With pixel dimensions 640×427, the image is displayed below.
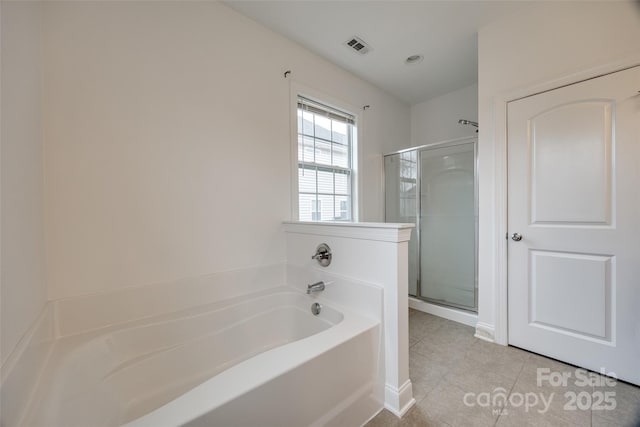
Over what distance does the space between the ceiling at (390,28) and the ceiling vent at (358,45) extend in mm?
33

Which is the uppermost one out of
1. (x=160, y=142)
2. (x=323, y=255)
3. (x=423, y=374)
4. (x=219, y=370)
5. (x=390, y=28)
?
(x=390, y=28)

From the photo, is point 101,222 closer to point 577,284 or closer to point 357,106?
point 357,106

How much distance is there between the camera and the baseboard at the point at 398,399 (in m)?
1.29

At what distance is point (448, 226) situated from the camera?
2.63 meters

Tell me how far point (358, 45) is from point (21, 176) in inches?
93.9

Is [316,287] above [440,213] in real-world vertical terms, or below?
below

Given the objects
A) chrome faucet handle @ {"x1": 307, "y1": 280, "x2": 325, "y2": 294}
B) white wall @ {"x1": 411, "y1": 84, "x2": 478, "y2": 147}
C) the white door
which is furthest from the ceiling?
chrome faucet handle @ {"x1": 307, "y1": 280, "x2": 325, "y2": 294}

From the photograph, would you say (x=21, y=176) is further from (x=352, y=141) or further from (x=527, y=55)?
(x=527, y=55)

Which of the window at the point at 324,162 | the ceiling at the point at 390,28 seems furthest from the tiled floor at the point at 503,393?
the ceiling at the point at 390,28

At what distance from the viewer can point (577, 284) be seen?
64.6 inches

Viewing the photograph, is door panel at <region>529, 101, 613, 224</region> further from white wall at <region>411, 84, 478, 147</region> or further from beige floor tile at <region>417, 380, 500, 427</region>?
beige floor tile at <region>417, 380, 500, 427</region>

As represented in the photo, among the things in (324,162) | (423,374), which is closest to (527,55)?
(324,162)

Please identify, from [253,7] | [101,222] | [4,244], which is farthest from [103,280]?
[253,7]

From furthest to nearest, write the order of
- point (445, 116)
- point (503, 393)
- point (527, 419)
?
point (445, 116) → point (503, 393) → point (527, 419)
